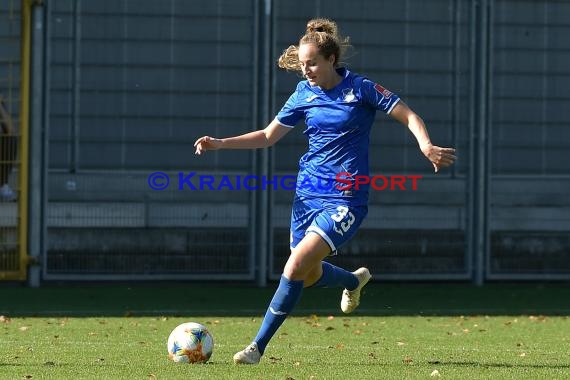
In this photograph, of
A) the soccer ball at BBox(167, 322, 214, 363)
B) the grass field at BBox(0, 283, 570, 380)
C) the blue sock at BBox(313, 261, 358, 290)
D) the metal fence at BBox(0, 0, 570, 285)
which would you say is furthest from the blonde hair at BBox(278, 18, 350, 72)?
the metal fence at BBox(0, 0, 570, 285)

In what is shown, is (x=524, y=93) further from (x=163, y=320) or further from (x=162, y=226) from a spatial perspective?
(x=163, y=320)

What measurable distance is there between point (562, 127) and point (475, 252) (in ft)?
6.67

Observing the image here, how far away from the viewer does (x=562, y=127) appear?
659 inches

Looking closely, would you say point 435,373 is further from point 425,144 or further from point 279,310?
point 425,144

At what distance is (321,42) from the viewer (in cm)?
759

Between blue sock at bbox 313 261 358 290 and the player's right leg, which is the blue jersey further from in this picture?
blue sock at bbox 313 261 358 290

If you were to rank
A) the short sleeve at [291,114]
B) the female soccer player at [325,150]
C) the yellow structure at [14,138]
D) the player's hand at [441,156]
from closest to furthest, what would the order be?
1. the player's hand at [441,156]
2. the female soccer player at [325,150]
3. the short sleeve at [291,114]
4. the yellow structure at [14,138]

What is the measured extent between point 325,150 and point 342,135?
14cm

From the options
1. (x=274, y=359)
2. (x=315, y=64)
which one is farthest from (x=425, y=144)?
(x=274, y=359)

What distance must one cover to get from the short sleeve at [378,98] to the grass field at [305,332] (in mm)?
1525

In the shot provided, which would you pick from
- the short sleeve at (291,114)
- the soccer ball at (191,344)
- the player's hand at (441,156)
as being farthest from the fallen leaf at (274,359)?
the player's hand at (441,156)

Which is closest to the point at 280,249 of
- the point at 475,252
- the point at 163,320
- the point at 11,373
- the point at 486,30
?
the point at 475,252

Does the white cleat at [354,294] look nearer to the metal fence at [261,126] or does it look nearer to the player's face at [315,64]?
the player's face at [315,64]

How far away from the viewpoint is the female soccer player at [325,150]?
7496 mm
